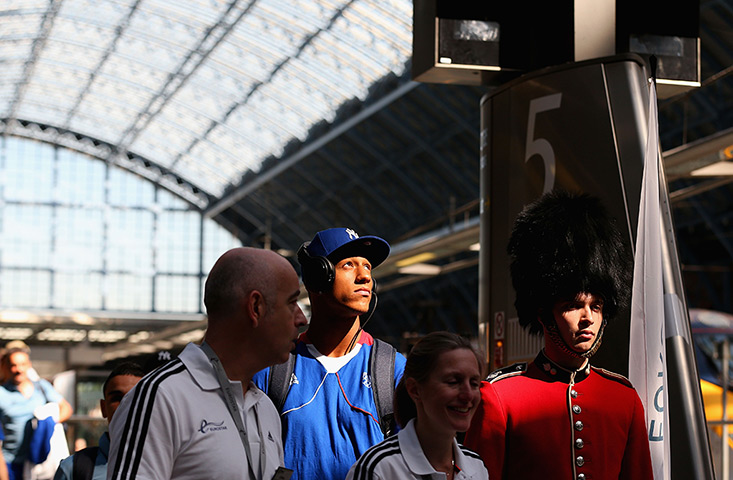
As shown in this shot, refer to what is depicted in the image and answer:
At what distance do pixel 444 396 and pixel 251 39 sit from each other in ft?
93.6

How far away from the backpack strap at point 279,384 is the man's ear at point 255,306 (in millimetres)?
947

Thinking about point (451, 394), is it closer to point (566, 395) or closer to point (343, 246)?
point (566, 395)

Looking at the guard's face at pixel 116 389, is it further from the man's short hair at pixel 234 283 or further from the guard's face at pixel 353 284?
the man's short hair at pixel 234 283

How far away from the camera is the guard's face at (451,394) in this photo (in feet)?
10.3

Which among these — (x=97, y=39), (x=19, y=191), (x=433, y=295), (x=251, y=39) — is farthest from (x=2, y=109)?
(x=433, y=295)

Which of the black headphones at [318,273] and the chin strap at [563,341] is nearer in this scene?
the chin strap at [563,341]

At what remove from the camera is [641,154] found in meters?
4.94

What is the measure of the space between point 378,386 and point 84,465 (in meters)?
1.42

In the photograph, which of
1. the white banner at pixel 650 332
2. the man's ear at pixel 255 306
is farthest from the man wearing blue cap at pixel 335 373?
the man's ear at pixel 255 306

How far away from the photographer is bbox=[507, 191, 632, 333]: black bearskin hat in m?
3.69

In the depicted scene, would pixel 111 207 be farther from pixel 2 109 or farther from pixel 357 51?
pixel 357 51

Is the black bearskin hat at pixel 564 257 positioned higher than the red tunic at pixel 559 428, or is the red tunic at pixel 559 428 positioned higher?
the black bearskin hat at pixel 564 257

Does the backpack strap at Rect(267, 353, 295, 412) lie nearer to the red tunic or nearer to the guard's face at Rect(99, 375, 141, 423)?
the red tunic

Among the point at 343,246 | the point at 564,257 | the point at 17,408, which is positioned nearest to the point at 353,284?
the point at 343,246
